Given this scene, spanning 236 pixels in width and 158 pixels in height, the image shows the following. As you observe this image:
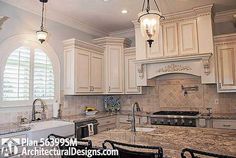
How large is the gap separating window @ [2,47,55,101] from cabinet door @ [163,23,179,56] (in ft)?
7.43

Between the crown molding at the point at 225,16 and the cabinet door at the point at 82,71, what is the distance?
2.72m

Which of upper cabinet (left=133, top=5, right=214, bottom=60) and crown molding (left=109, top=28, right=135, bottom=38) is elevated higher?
crown molding (left=109, top=28, right=135, bottom=38)

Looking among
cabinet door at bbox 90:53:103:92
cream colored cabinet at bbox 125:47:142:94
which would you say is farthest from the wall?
cabinet door at bbox 90:53:103:92

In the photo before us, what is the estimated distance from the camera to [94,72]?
14.4 ft

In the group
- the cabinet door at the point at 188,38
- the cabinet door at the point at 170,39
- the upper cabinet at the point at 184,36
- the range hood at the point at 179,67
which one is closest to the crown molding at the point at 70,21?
the upper cabinet at the point at 184,36

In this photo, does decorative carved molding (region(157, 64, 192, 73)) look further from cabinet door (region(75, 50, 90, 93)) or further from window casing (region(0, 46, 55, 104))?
window casing (region(0, 46, 55, 104))

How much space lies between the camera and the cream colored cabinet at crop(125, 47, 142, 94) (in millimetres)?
4512

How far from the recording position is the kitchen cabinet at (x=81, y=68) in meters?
3.89

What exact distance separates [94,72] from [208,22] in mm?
2435

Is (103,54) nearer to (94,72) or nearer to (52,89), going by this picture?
(94,72)

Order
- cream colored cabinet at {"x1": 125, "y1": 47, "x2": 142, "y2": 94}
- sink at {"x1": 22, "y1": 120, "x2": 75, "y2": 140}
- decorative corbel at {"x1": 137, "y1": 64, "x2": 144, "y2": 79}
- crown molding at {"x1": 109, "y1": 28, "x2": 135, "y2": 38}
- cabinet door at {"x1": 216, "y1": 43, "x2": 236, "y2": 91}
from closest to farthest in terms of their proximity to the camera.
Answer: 1. sink at {"x1": 22, "y1": 120, "x2": 75, "y2": 140}
2. cabinet door at {"x1": 216, "y1": 43, "x2": 236, "y2": 91}
3. decorative corbel at {"x1": 137, "y1": 64, "x2": 144, "y2": 79}
4. cream colored cabinet at {"x1": 125, "y1": 47, "x2": 142, "y2": 94}
5. crown molding at {"x1": 109, "y1": 28, "x2": 135, "y2": 38}

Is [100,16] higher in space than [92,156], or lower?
higher

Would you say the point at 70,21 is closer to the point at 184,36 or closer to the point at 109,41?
the point at 109,41

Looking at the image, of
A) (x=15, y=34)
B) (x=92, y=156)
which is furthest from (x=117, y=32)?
(x=92, y=156)
